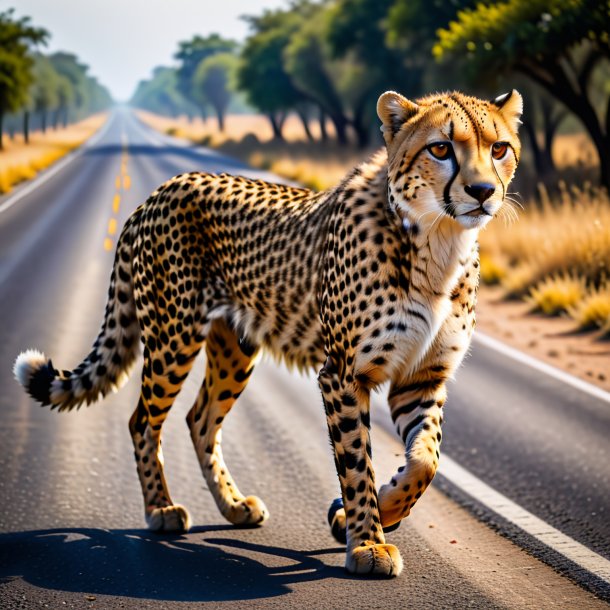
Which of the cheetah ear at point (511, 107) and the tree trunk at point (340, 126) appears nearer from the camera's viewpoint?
the cheetah ear at point (511, 107)

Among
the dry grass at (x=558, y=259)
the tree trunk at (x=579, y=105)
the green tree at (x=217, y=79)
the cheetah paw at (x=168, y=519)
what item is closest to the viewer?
the cheetah paw at (x=168, y=519)

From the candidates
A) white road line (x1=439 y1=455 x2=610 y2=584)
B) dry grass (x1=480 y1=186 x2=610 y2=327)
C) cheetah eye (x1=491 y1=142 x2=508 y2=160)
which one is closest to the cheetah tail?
white road line (x1=439 y1=455 x2=610 y2=584)

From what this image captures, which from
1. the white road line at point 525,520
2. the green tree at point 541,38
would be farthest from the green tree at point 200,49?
the white road line at point 525,520

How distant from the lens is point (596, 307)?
10.6 meters

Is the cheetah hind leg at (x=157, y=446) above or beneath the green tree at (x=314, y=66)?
beneath

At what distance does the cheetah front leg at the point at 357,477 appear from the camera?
4.09 meters

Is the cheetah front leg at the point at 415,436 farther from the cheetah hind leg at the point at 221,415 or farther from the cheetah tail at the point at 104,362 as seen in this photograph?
the cheetah tail at the point at 104,362

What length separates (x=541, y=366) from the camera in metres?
9.25

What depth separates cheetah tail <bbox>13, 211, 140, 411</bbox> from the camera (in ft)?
16.6

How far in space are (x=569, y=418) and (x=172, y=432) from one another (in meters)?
2.85

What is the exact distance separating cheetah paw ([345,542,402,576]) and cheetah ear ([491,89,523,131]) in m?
1.75

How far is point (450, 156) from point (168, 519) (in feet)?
7.66

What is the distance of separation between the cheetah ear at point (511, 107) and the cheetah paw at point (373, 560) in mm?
1745

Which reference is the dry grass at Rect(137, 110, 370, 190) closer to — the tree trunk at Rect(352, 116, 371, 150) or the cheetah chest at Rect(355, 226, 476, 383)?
the tree trunk at Rect(352, 116, 371, 150)
